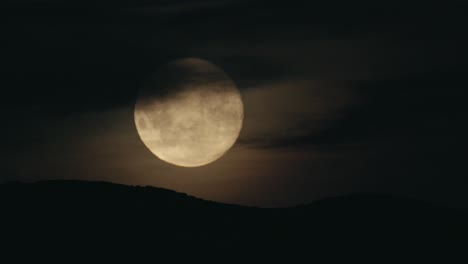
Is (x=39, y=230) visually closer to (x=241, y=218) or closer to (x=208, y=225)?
(x=208, y=225)

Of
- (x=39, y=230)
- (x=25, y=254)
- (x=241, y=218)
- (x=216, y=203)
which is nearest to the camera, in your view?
(x=25, y=254)

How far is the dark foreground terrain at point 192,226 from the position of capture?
3497 inches

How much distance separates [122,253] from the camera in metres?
85.4

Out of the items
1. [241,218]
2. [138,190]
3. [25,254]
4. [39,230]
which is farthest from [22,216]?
[241,218]

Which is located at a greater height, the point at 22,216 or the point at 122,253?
the point at 22,216

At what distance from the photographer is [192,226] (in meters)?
98.0

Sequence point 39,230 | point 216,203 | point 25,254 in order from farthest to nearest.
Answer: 1. point 216,203
2. point 39,230
3. point 25,254

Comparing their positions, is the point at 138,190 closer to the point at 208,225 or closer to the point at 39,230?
the point at 208,225

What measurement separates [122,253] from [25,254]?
1030 cm

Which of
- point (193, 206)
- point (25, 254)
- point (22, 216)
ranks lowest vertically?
point (25, 254)

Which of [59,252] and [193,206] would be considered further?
[193,206]

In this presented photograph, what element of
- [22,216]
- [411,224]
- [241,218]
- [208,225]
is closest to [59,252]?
[22,216]

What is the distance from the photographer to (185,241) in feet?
300

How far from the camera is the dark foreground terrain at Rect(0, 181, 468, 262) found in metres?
88.8
